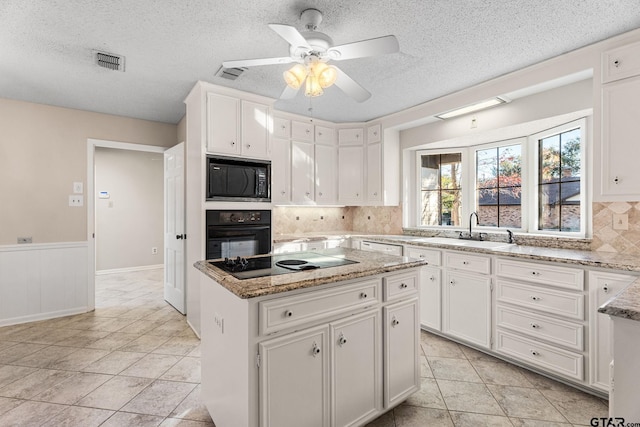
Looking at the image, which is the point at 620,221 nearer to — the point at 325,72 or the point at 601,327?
the point at 601,327

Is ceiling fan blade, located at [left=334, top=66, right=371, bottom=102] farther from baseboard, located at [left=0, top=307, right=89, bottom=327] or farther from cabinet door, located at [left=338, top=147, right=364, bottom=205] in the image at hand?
baseboard, located at [left=0, top=307, right=89, bottom=327]

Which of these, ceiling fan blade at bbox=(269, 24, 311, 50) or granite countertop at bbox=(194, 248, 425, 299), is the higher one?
ceiling fan blade at bbox=(269, 24, 311, 50)

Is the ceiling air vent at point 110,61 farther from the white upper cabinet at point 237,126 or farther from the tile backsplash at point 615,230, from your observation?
the tile backsplash at point 615,230

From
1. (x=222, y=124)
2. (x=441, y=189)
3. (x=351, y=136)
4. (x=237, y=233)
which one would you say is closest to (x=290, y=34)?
(x=222, y=124)

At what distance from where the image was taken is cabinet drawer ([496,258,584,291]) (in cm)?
217

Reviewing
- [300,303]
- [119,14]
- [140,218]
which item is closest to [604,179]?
[300,303]

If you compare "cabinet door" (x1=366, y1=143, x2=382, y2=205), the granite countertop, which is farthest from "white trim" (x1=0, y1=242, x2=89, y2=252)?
"cabinet door" (x1=366, y1=143, x2=382, y2=205)

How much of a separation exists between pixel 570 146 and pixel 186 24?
3.47 m

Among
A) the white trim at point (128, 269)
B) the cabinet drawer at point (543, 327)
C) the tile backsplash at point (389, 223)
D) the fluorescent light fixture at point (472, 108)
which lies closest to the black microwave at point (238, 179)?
the tile backsplash at point (389, 223)

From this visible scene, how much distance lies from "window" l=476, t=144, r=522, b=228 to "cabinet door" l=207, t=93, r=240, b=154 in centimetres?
293

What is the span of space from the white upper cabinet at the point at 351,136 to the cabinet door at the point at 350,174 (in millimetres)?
87

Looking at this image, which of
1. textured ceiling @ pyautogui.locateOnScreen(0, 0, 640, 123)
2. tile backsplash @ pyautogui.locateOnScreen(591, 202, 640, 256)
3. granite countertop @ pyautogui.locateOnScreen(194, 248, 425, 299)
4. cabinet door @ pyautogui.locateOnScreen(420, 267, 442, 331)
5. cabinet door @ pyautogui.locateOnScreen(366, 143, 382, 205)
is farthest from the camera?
cabinet door @ pyautogui.locateOnScreen(366, 143, 382, 205)

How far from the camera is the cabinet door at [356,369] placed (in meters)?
1.61

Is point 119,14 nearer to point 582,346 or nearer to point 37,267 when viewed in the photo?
point 37,267
